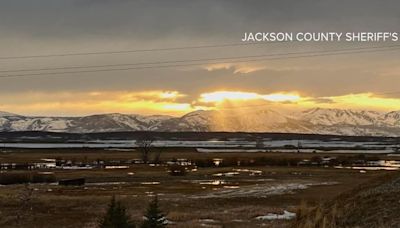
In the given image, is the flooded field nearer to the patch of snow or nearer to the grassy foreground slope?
the patch of snow

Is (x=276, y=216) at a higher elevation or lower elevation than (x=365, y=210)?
lower

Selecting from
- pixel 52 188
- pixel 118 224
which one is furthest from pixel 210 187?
pixel 118 224

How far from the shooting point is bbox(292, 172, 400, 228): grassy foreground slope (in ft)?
42.2

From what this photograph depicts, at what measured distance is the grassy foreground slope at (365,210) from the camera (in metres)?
12.9

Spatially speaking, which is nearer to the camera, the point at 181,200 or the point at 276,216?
the point at 276,216

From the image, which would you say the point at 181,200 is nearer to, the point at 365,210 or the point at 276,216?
the point at 276,216

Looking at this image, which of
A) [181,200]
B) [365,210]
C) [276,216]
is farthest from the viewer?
[181,200]

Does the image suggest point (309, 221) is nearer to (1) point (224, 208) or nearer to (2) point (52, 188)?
(1) point (224, 208)

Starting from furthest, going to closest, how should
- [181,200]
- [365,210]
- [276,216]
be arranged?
[181,200] → [276,216] → [365,210]

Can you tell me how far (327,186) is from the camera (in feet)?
198

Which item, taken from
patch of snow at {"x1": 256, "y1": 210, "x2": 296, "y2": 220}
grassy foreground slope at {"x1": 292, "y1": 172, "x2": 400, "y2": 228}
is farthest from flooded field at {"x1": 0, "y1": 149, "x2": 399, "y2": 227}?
grassy foreground slope at {"x1": 292, "y1": 172, "x2": 400, "y2": 228}

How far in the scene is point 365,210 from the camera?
13602mm

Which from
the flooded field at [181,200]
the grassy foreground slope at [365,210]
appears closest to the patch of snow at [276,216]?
the flooded field at [181,200]

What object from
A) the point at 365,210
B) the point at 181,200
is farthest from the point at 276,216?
the point at 365,210
